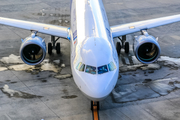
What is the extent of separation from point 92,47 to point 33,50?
5.44 meters

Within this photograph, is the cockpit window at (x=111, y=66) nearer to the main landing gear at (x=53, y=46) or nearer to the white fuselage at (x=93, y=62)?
the white fuselage at (x=93, y=62)

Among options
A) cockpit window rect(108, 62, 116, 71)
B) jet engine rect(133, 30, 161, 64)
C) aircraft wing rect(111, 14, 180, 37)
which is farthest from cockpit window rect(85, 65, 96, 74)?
aircraft wing rect(111, 14, 180, 37)

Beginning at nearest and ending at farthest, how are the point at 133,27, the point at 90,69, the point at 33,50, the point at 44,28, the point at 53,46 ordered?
the point at 90,69
the point at 33,50
the point at 44,28
the point at 133,27
the point at 53,46

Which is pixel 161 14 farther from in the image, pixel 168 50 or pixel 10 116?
pixel 10 116

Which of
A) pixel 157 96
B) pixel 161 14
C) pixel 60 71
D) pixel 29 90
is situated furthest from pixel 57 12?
pixel 157 96

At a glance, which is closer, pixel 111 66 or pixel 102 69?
pixel 102 69

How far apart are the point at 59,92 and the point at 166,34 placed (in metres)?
11.1

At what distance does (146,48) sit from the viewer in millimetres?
16328

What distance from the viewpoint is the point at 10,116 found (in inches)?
480

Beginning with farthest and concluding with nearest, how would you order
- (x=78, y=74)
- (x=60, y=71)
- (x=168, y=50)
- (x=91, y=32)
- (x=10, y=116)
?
(x=168, y=50), (x=60, y=71), (x=91, y=32), (x=10, y=116), (x=78, y=74)

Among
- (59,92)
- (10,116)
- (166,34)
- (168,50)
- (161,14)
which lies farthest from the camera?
(161,14)

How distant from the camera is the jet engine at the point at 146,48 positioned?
51.1ft

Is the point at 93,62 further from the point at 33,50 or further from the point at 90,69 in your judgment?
the point at 33,50

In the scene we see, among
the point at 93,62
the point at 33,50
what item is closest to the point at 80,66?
the point at 93,62
